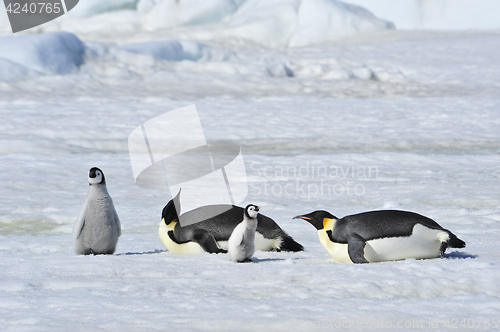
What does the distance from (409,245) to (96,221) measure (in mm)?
1581

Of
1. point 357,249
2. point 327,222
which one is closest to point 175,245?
point 327,222

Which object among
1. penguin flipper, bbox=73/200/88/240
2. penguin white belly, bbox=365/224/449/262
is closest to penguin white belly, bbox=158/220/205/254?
penguin flipper, bbox=73/200/88/240

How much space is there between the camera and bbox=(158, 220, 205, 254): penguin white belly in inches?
118

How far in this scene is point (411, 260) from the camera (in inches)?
94.0

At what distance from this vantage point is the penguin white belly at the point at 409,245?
8.21ft

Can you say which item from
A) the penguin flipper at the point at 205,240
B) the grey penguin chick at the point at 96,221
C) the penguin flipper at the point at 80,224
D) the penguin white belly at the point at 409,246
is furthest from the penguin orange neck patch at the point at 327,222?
the penguin flipper at the point at 80,224

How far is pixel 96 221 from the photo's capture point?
280 centimetres

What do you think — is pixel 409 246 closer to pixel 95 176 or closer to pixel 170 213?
pixel 170 213

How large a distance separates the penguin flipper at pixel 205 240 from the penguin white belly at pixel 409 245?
0.86 meters

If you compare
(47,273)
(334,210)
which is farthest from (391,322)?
(334,210)

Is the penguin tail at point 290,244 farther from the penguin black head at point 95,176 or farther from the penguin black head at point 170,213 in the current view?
the penguin black head at point 95,176

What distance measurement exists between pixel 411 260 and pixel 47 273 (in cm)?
163

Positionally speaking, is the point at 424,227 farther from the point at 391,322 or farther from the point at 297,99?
the point at 297,99

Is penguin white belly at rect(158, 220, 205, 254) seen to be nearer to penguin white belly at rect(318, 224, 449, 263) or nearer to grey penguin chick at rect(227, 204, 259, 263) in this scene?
grey penguin chick at rect(227, 204, 259, 263)
